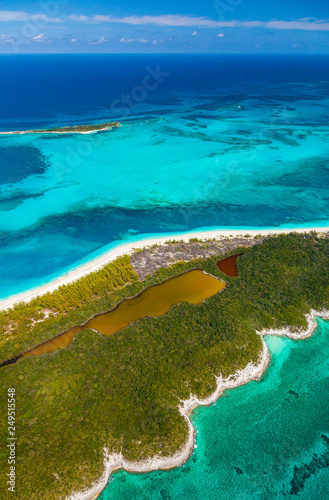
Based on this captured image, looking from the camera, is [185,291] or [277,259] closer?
[185,291]

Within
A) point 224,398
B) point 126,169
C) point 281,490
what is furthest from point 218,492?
point 126,169

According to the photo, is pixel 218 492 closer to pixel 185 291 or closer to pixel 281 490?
pixel 281 490

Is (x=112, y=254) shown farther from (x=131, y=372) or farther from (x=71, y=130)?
(x=71, y=130)

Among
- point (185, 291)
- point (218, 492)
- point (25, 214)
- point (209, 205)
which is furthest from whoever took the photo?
point (209, 205)

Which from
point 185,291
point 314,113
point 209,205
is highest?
point 314,113

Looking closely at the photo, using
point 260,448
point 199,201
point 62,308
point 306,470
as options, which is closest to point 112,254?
point 62,308

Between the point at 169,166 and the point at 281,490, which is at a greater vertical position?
the point at 169,166
